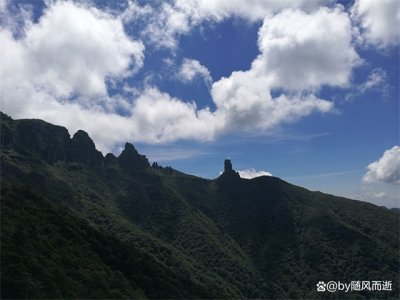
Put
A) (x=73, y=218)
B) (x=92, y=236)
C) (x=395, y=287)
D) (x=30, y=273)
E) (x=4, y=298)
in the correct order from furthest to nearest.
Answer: (x=395, y=287) → (x=73, y=218) → (x=92, y=236) → (x=30, y=273) → (x=4, y=298)

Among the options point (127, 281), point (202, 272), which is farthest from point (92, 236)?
point (202, 272)

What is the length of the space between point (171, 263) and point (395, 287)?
115204 millimetres

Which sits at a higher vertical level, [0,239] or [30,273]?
[0,239]

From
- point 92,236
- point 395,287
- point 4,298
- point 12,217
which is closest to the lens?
point 4,298

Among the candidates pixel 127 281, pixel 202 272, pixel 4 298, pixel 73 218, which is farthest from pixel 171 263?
pixel 4 298

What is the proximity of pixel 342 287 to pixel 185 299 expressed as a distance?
139793 mm

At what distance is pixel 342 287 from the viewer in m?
200

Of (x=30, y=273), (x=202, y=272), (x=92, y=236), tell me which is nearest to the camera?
(x=30, y=273)

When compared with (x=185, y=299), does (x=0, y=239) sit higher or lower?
higher

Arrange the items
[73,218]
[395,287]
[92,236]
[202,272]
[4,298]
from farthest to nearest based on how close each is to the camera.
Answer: [395,287] → [202,272] → [73,218] → [92,236] → [4,298]

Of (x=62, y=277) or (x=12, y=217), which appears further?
(x=12, y=217)

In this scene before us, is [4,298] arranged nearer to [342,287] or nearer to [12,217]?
[12,217]

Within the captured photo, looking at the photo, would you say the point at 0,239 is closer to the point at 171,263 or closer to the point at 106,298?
the point at 106,298

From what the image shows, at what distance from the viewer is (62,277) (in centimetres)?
7169
